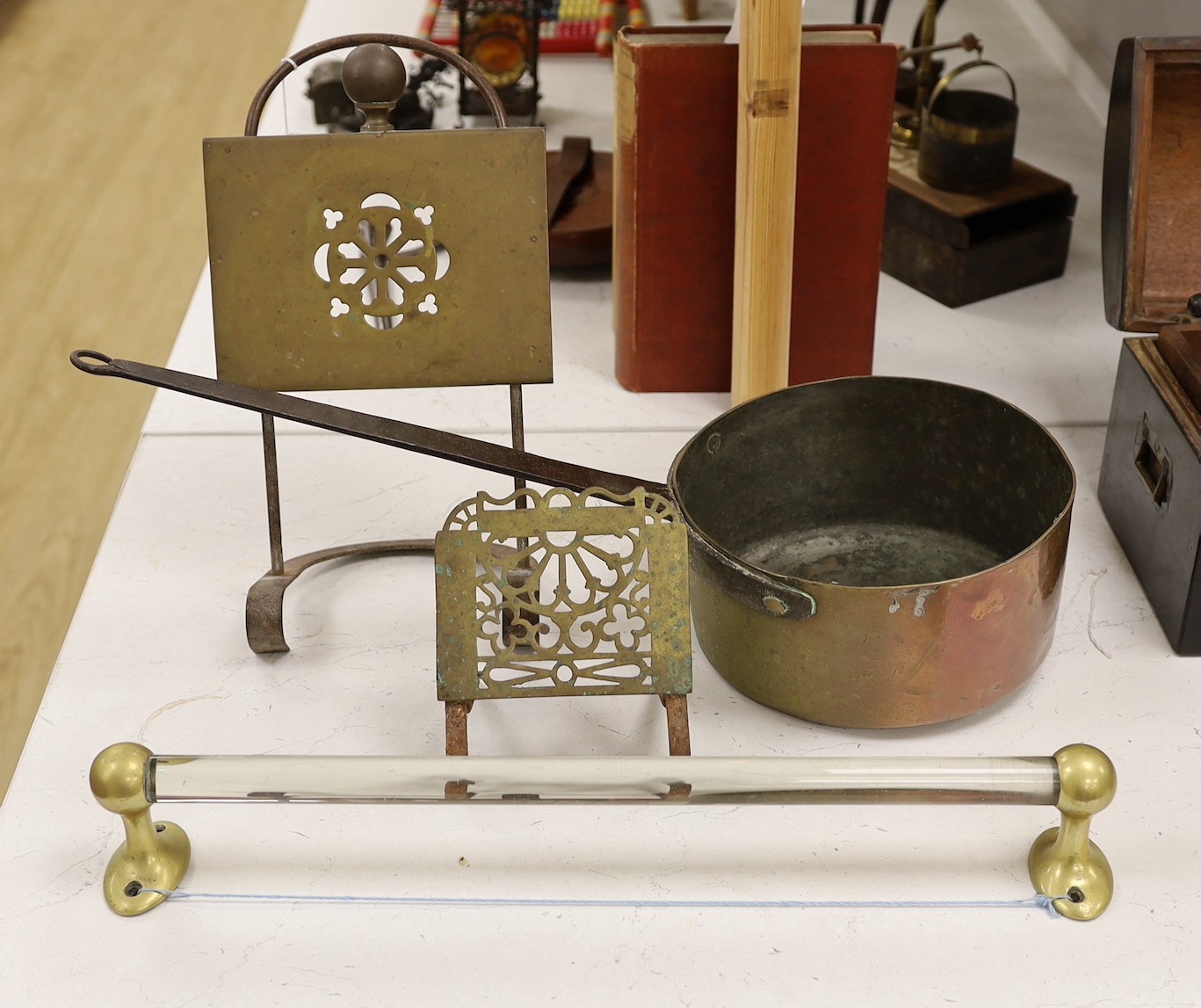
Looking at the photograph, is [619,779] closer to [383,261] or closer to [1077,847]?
[1077,847]

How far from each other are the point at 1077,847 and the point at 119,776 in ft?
2.00

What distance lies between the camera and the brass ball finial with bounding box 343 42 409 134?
1.18 m

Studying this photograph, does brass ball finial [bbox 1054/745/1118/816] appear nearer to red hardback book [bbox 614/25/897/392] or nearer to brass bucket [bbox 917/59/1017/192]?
red hardback book [bbox 614/25/897/392]

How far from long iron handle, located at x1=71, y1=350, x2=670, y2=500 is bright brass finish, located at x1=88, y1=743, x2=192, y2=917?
11.1 inches

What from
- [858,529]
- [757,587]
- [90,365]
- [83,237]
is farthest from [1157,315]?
[83,237]

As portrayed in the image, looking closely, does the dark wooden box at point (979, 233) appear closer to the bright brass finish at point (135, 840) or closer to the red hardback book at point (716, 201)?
the red hardback book at point (716, 201)

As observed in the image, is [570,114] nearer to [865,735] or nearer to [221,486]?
[221,486]

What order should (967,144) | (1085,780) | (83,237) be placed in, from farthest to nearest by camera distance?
(83,237) < (967,144) < (1085,780)

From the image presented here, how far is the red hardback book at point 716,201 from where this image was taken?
1.43 meters

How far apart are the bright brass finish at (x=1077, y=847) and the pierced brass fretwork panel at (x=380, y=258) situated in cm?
50

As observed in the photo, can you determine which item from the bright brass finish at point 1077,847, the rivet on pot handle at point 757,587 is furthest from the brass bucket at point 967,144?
the bright brass finish at point 1077,847

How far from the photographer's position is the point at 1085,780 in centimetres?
94

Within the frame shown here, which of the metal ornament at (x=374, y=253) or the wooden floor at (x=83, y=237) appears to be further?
the wooden floor at (x=83, y=237)

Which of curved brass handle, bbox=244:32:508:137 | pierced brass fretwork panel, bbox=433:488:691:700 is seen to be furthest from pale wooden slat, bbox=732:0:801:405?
pierced brass fretwork panel, bbox=433:488:691:700
